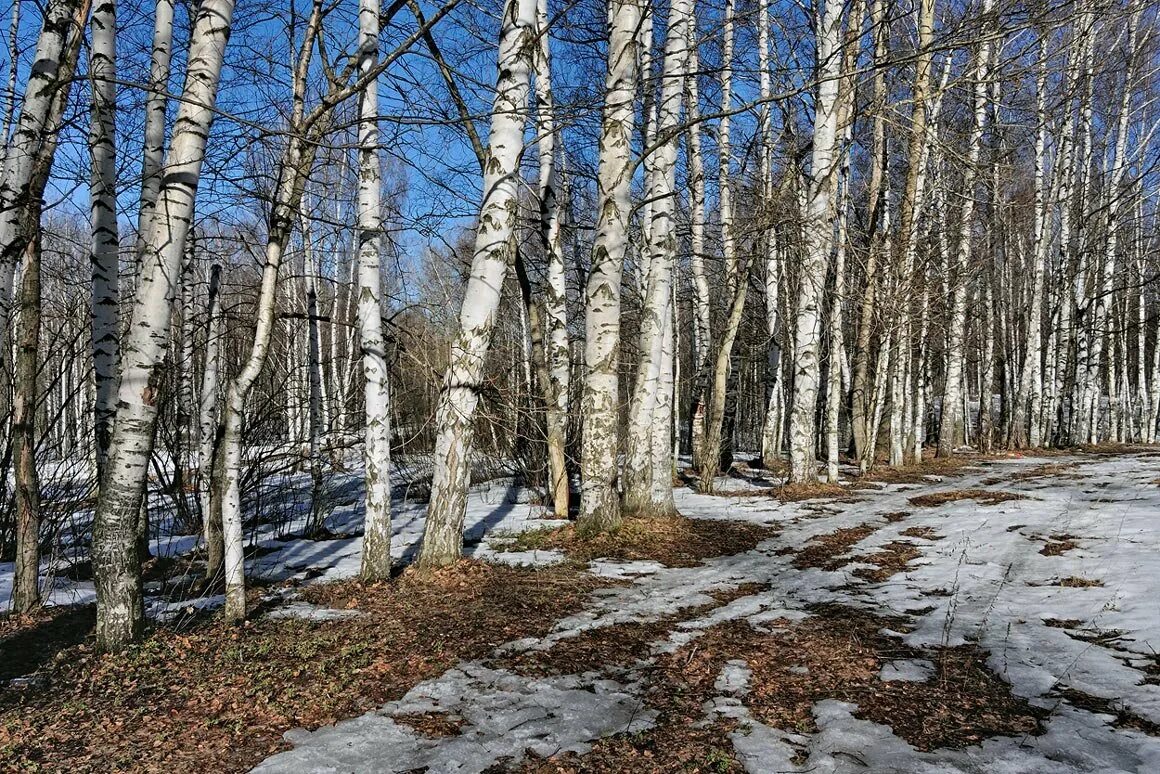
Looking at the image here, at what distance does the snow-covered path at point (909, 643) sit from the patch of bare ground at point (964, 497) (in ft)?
1.71

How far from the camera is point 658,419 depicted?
8.04 m

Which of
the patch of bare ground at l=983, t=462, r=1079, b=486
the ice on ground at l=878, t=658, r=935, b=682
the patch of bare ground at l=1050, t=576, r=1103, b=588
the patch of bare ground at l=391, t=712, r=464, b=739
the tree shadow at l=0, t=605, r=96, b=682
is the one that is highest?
the patch of bare ground at l=1050, t=576, r=1103, b=588

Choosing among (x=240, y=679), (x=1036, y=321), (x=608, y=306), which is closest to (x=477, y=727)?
(x=240, y=679)

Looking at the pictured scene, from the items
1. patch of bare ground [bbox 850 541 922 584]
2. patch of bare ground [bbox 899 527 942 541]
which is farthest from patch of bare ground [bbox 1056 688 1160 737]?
patch of bare ground [bbox 899 527 942 541]

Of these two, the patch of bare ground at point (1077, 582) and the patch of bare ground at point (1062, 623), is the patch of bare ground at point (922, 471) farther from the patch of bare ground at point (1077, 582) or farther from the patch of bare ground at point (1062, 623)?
the patch of bare ground at point (1062, 623)

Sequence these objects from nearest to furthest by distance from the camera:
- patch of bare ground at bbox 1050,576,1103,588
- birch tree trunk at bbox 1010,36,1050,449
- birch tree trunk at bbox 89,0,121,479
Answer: patch of bare ground at bbox 1050,576,1103,588
birch tree trunk at bbox 89,0,121,479
birch tree trunk at bbox 1010,36,1050,449

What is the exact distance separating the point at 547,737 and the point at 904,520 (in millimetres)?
6237

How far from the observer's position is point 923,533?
7.02 m

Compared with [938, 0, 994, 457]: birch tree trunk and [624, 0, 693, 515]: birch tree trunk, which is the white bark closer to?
[624, 0, 693, 515]: birch tree trunk

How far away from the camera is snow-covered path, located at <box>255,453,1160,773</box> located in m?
2.80

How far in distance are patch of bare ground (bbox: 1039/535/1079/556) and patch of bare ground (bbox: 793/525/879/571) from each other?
159 cm

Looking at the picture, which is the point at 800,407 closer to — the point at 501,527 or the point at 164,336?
the point at 501,527

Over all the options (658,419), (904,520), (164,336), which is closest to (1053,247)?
(904,520)

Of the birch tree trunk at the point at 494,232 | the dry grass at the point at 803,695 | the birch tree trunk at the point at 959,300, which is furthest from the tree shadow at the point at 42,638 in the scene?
the birch tree trunk at the point at 959,300
